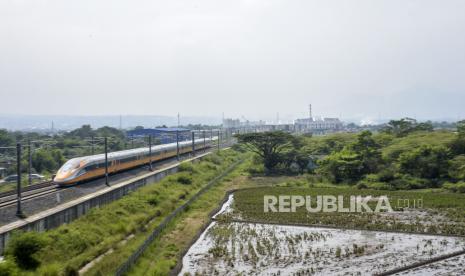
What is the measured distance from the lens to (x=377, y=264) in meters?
16.1

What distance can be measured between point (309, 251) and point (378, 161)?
24943 millimetres

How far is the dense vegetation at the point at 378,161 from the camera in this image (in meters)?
35.8

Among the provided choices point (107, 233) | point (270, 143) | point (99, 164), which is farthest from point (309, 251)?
point (270, 143)

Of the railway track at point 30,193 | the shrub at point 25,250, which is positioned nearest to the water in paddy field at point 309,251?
the shrub at point 25,250

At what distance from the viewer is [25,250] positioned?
47.7 feet

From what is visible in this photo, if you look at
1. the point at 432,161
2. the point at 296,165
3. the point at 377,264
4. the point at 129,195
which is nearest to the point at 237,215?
the point at 129,195

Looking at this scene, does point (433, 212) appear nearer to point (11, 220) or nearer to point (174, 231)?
point (174, 231)

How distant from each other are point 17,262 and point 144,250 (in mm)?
4725

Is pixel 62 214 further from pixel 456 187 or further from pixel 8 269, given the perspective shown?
pixel 456 187

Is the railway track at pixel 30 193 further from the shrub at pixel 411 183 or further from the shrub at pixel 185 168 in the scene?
the shrub at pixel 411 183

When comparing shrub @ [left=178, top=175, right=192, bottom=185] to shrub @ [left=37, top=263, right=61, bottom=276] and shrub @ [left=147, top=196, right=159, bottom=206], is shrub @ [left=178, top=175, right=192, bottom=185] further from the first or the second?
shrub @ [left=37, top=263, right=61, bottom=276]

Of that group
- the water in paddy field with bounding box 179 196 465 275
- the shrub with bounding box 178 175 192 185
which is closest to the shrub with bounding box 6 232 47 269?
the water in paddy field with bounding box 179 196 465 275

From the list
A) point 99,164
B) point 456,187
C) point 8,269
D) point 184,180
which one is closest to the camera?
point 8,269

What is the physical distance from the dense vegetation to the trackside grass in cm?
1602
